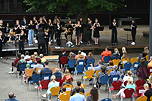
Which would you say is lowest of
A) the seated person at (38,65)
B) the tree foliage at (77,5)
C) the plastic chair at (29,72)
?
the plastic chair at (29,72)

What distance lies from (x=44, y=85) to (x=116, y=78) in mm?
3377

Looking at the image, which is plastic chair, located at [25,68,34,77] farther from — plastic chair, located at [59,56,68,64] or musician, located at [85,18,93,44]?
musician, located at [85,18,93,44]

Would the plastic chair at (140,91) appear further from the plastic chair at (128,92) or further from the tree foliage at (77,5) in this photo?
the tree foliage at (77,5)

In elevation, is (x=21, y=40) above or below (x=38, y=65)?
above

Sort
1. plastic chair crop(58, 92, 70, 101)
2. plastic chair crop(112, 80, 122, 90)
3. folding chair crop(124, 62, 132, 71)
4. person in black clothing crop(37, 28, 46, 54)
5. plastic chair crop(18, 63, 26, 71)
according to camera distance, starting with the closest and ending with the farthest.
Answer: plastic chair crop(58, 92, 70, 101), plastic chair crop(112, 80, 122, 90), folding chair crop(124, 62, 132, 71), plastic chair crop(18, 63, 26, 71), person in black clothing crop(37, 28, 46, 54)

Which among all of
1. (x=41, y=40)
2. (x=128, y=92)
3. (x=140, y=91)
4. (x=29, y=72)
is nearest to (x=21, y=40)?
(x=41, y=40)

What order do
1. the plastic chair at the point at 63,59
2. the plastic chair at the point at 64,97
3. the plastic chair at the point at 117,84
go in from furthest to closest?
the plastic chair at the point at 63,59, the plastic chair at the point at 117,84, the plastic chair at the point at 64,97

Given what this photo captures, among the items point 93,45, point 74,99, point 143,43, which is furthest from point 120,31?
point 74,99

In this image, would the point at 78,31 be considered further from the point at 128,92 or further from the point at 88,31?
the point at 128,92

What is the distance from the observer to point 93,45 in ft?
100

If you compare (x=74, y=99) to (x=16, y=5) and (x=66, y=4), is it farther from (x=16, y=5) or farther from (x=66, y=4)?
(x=16, y=5)

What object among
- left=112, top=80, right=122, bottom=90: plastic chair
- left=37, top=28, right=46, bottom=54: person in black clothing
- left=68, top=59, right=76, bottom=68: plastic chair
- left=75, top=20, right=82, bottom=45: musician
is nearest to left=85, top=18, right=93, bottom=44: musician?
left=75, top=20, right=82, bottom=45: musician

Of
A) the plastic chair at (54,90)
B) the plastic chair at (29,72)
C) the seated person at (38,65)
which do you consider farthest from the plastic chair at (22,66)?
the plastic chair at (54,90)

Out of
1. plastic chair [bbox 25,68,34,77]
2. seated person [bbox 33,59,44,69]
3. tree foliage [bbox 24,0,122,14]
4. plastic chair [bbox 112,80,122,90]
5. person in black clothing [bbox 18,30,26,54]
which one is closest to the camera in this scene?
plastic chair [bbox 112,80,122,90]
